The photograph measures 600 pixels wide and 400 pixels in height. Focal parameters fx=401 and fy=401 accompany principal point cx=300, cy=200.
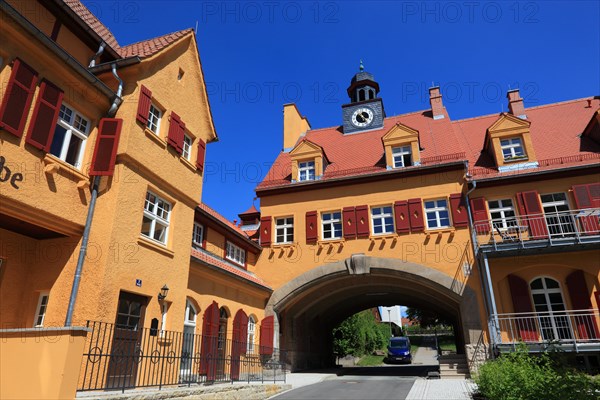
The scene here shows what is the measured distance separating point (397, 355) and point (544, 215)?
748 inches

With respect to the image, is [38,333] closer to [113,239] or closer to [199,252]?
[113,239]

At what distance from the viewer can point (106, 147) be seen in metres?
9.62

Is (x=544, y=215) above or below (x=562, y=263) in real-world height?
above

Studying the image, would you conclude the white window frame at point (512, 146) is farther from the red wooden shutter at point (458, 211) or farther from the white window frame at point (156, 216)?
the white window frame at point (156, 216)

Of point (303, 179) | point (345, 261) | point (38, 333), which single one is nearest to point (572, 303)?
point (345, 261)

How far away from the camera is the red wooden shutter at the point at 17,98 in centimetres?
758

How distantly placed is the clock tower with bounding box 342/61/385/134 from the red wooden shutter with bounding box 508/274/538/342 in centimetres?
1249

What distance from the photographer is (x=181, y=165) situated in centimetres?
1252

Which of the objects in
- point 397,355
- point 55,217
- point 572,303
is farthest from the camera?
point 397,355

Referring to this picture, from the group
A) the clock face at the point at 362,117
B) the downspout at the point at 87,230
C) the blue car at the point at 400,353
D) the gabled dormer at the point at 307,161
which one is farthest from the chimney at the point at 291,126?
the blue car at the point at 400,353

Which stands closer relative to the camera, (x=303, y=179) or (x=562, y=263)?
(x=562, y=263)

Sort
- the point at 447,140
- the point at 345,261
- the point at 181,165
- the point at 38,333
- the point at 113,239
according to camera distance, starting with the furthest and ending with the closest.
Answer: the point at 447,140 < the point at 345,261 < the point at 181,165 < the point at 113,239 < the point at 38,333

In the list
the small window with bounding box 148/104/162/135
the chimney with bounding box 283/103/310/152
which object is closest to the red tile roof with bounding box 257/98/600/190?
the chimney with bounding box 283/103/310/152

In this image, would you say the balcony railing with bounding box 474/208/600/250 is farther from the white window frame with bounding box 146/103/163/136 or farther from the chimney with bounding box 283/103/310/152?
the white window frame with bounding box 146/103/163/136
